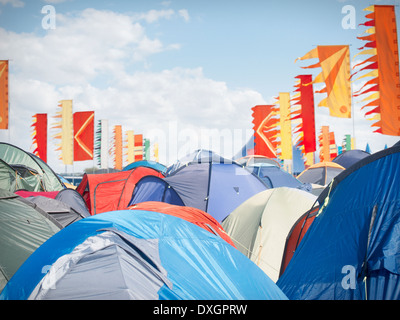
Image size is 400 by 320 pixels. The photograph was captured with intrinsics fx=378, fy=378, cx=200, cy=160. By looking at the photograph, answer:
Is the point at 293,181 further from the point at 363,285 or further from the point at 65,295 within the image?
the point at 65,295

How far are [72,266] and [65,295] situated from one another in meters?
0.19

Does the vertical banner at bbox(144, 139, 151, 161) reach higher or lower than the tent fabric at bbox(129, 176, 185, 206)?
higher

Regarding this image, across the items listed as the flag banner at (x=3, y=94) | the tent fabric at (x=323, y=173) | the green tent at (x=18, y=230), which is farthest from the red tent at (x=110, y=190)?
the tent fabric at (x=323, y=173)

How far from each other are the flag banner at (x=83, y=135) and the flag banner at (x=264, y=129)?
778 centimetres

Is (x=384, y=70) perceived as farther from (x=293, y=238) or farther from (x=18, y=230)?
(x=18, y=230)

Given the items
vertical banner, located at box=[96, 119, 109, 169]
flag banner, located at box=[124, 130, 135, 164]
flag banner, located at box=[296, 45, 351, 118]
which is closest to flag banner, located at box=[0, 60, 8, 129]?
flag banner, located at box=[296, 45, 351, 118]

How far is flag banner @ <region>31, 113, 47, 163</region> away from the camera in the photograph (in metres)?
18.1

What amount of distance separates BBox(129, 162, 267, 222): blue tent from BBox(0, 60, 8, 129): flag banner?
517 centimetres

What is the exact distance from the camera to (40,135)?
18203 millimetres

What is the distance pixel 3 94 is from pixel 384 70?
34.8 feet

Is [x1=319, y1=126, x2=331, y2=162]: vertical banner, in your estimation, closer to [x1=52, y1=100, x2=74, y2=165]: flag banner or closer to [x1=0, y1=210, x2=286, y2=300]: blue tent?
[x1=52, y1=100, x2=74, y2=165]: flag banner

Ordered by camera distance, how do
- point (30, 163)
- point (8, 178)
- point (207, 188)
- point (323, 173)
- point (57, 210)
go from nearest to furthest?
point (57, 210) → point (207, 188) → point (8, 178) → point (323, 173) → point (30, 163)

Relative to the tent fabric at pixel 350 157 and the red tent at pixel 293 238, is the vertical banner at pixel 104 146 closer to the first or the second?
the tent fabric at pixel 350 157

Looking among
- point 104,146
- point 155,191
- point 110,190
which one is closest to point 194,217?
point 155,191
